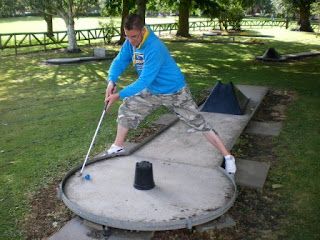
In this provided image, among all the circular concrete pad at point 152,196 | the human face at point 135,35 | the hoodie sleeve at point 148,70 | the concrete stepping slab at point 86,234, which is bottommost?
the concrete stepping slab at point 86,234

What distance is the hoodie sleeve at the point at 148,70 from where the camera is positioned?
3.98 meters

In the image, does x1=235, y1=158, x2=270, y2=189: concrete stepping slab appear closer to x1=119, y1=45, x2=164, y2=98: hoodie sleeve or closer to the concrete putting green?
the concrete putting green

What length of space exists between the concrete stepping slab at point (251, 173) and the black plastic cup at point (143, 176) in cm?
110

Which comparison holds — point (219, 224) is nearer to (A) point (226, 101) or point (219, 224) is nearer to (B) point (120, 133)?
(B) point (120, 133)

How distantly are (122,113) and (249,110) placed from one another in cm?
349

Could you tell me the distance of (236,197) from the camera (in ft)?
13.1

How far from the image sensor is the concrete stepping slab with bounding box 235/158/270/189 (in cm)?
432

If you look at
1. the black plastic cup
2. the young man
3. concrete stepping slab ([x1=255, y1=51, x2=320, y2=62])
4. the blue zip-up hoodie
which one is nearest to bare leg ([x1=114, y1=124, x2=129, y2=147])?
the young man

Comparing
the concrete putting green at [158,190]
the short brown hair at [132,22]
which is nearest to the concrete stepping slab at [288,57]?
the concrete putting green at [158,190]

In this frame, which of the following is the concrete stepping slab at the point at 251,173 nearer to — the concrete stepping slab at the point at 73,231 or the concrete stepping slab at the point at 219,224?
the concrete stepping slab at the point at 219,224

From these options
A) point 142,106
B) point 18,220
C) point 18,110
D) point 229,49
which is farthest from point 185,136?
point 229,49

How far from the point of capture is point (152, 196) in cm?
378

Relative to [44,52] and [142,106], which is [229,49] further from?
[142,106]

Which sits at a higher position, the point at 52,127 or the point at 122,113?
the point at 122,113
